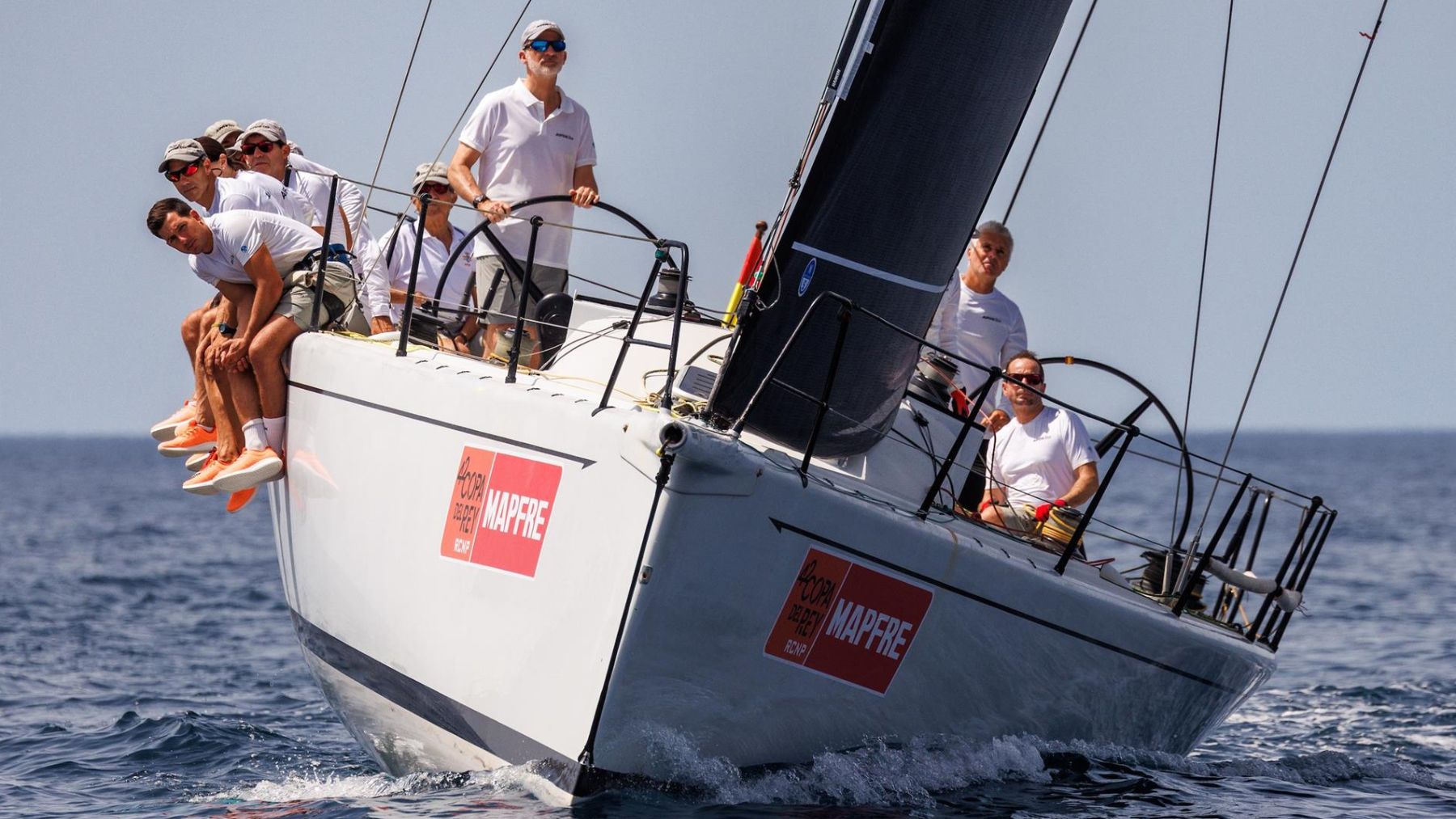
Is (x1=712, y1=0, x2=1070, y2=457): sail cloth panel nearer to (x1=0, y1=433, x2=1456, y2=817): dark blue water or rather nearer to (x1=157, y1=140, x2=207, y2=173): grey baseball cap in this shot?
(x1=0, y1=433, x2=1456, y2=817): dark blue water

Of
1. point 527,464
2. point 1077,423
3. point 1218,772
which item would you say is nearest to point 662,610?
point 527,464

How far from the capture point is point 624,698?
515 cm

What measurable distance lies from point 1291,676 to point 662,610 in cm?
A: 862

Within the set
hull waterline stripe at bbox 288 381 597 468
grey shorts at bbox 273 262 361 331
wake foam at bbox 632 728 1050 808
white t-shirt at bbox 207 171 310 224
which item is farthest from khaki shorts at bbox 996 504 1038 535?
white t-shirt at bbox 207 171 310 224

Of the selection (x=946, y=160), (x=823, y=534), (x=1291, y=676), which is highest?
(x=946, y=160)

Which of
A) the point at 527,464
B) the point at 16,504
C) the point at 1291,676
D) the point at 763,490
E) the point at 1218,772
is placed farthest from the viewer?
the point at 16,504

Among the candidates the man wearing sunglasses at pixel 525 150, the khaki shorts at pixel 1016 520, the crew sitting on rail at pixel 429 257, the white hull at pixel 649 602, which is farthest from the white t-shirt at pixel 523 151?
the khaki shorts at pixel 1016 520

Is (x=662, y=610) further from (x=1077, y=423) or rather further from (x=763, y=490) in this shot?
(x=1077, y=423)

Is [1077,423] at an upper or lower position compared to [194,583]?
upper

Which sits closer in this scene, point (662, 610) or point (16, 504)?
point (662, 610)

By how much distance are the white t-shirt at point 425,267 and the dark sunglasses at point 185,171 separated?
87 cm

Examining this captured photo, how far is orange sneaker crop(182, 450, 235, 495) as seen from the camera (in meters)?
6.79

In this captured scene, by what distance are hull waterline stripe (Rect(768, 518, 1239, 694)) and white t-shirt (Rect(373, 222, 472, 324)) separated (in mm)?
2940

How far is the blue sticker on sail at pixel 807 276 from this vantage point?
5.50 metres
